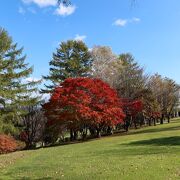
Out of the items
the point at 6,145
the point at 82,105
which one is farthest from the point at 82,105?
the point at 6,145

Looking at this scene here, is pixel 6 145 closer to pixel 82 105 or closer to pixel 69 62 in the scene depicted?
pixel 82 105

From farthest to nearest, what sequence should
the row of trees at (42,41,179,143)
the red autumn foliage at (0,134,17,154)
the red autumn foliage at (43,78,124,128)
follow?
the row of trees at (42,41,179,143) → the red autumn foliage at (43,78,124,128) → the red autumn foliage at (0,134,17,154)

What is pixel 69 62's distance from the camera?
6100 cm

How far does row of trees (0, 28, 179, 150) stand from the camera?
40.8 m

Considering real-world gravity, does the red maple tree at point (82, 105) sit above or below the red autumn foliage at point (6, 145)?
above

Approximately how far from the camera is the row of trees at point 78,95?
40.8m

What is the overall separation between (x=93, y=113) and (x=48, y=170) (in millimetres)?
23479

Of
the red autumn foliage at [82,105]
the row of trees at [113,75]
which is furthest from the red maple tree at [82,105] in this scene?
the row of trees at [113,75]

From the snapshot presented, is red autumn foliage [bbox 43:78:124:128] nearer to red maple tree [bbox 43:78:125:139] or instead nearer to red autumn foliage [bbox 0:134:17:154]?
red maple tree [bbox 43:78:125:139]

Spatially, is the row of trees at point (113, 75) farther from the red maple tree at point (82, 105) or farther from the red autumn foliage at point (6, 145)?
the red autumn foliage at point (6, 145)

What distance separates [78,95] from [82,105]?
4.33 ft

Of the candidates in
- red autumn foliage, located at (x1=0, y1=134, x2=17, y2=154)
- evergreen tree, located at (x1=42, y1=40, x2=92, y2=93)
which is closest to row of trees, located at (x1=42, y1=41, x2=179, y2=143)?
evergreen tree, located at (x1=42, y1=40, x2=92, y2=93)

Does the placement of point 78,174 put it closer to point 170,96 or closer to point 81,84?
point 81,84

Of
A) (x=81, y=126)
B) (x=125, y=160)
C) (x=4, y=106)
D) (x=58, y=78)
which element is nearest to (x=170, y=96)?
(x=58, y=78)
